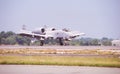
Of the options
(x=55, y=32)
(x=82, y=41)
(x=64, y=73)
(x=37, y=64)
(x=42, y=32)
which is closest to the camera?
(x=64, y=73)

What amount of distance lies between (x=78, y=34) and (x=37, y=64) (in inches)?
1369

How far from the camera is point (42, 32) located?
5241cm

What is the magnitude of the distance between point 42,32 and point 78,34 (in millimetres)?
6750

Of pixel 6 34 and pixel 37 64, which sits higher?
pixel 6 34

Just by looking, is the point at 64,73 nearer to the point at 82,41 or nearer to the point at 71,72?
the point at 71,72

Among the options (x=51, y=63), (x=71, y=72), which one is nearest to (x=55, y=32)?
(x=51, y=63)

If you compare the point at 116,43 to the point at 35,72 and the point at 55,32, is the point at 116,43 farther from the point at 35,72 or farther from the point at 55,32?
the point at 35,72

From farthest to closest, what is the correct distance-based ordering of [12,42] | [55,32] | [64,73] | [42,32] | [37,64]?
[12,42], [42,32], [55,32], [37,64], [64,73]

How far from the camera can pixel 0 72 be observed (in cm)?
1236

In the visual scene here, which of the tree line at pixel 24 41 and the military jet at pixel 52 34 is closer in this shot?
the military jet at pixel 52 34

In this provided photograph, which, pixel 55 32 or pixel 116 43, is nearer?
pixel 116 43

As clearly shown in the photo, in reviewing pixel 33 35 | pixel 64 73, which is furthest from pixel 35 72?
pixel 33 35

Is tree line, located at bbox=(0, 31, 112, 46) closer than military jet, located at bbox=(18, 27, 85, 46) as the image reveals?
No

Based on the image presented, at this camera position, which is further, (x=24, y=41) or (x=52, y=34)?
(x=24, y=41)
